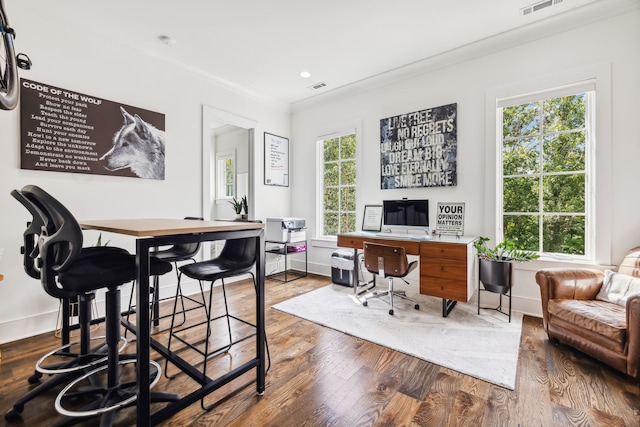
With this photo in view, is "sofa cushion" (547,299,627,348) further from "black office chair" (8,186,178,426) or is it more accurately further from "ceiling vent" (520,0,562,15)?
"black office chair" (8,186,178,426)

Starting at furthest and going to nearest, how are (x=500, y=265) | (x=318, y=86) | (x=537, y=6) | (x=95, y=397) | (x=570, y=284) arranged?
(x=318, y=86)
(x=500, y=265)
(x=537, y=6)
(x=570, y=284)
(x=95, y=397)

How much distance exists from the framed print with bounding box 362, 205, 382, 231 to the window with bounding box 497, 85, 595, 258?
4.47ft

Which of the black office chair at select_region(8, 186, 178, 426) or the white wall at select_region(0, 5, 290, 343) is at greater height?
the white wall at select_region(0, 5, 290, 343)

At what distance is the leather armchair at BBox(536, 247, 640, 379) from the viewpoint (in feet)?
5.57

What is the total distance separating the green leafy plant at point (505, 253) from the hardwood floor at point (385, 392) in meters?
0.72

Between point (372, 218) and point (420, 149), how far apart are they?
1.07 metres

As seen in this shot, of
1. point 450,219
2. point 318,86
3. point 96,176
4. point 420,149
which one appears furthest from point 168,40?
point 450,219

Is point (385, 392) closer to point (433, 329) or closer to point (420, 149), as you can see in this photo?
point (433, 329)

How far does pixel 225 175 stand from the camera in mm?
5637

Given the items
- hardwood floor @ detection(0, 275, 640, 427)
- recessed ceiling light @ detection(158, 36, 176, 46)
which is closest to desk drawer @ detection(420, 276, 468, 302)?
hardwood floor @ detection(0, 275, 640, 427)

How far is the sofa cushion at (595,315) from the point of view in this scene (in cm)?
178

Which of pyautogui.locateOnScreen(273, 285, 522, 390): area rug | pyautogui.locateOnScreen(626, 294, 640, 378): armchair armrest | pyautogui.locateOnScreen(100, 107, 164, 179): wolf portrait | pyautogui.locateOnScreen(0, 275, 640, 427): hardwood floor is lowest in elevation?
pyautogui.locateOnScreen(0, 275, 640, 427): hardwood floor

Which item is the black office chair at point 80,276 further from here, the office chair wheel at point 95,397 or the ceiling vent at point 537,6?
the ceiling vent at point 537,6

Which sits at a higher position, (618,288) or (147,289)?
(147,289)
